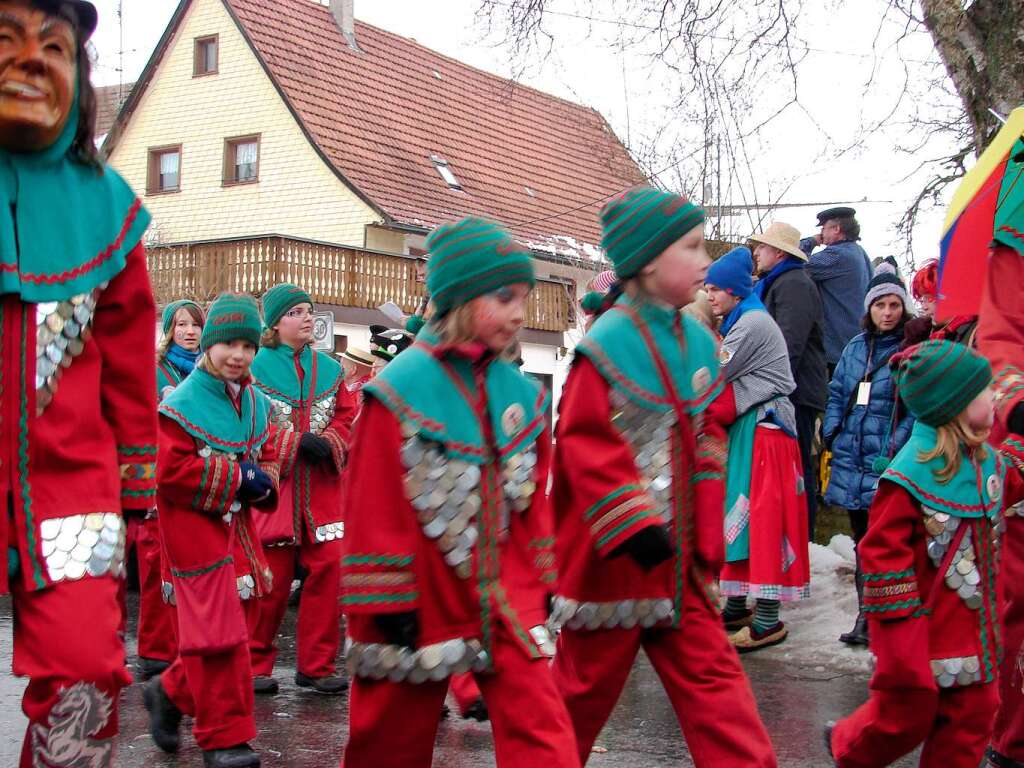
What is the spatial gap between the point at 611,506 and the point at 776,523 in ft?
13.2

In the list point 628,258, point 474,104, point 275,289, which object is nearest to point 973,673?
point 628,258

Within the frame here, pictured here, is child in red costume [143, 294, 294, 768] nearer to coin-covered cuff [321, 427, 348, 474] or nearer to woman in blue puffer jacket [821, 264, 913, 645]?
coin-covered cuff [321, 427, 348, 474]

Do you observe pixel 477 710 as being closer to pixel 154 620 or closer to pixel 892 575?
pixel 892 575

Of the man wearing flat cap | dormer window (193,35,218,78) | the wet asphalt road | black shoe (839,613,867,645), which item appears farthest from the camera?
dormer window (193,35,218,78)

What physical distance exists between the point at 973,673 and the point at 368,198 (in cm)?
2680

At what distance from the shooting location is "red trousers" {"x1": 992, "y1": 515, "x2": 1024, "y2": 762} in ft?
16.4

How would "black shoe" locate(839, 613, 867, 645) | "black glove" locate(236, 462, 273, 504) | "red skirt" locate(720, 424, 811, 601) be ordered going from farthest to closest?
"black shoe" locate(839, 613, 867, 645) < "red skirt" locate(720, 424, 811, 601) < "black glove" locate(236, 462, 273, 504)

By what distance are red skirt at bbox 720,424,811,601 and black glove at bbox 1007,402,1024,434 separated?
11.4 ft

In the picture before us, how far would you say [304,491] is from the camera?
7.51m

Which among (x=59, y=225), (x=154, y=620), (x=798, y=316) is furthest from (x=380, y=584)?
(x=798, y=316)

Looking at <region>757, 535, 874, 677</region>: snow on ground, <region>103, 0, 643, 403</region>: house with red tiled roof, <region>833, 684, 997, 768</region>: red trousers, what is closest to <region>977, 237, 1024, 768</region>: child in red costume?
Answer: <region>833, 684, 997, 768</region>: red trousers

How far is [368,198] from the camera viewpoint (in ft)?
100

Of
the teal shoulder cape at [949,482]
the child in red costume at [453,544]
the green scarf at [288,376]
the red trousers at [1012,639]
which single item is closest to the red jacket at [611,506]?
the child in red costume at [453,544]

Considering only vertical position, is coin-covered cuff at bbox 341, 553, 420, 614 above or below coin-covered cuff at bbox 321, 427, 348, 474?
below
